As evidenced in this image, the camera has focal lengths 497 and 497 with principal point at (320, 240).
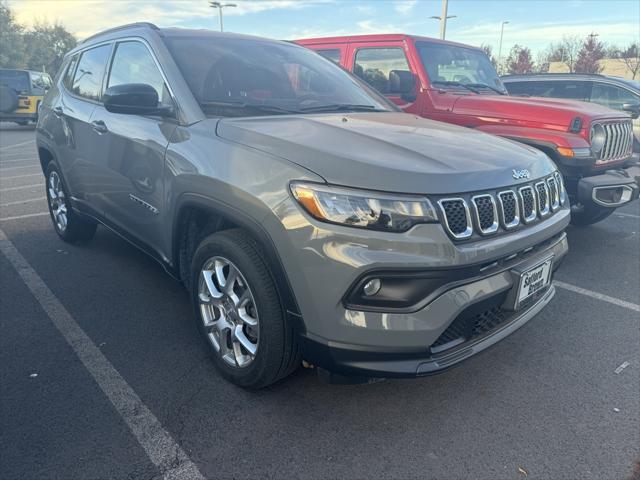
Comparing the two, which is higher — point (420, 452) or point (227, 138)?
point (227, 138)

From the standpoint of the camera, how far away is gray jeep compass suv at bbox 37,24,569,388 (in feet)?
6.38

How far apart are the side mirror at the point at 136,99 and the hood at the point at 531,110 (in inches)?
133

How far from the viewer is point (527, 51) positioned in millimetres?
42094

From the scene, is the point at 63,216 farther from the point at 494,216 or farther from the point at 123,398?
the point at 494,216

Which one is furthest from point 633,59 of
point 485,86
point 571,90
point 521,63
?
point 485,86

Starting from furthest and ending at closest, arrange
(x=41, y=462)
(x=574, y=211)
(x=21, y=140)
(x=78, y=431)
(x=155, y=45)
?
1. (x=21, y=140)
2. (x=574, y=211)
3. (x=155, y=45)
4. (x=78, y=431)
5. (x=41, y=462)

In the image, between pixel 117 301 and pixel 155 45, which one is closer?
pixel 155 45

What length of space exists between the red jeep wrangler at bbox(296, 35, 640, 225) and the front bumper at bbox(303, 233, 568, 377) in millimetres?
2850

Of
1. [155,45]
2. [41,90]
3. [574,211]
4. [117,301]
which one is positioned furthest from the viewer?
[41,90]

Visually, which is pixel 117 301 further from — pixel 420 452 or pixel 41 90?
pixel 41 90

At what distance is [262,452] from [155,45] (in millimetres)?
2366

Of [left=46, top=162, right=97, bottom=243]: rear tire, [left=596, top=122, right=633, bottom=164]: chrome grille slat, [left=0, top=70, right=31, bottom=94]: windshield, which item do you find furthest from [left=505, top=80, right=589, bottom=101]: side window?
[left=0, top=70, right=31, bottom=94]: windshield

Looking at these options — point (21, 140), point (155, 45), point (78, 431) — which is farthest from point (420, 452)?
point (21, 140)

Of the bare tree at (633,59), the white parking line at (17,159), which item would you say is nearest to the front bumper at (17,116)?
the white parking line at (17,159)
